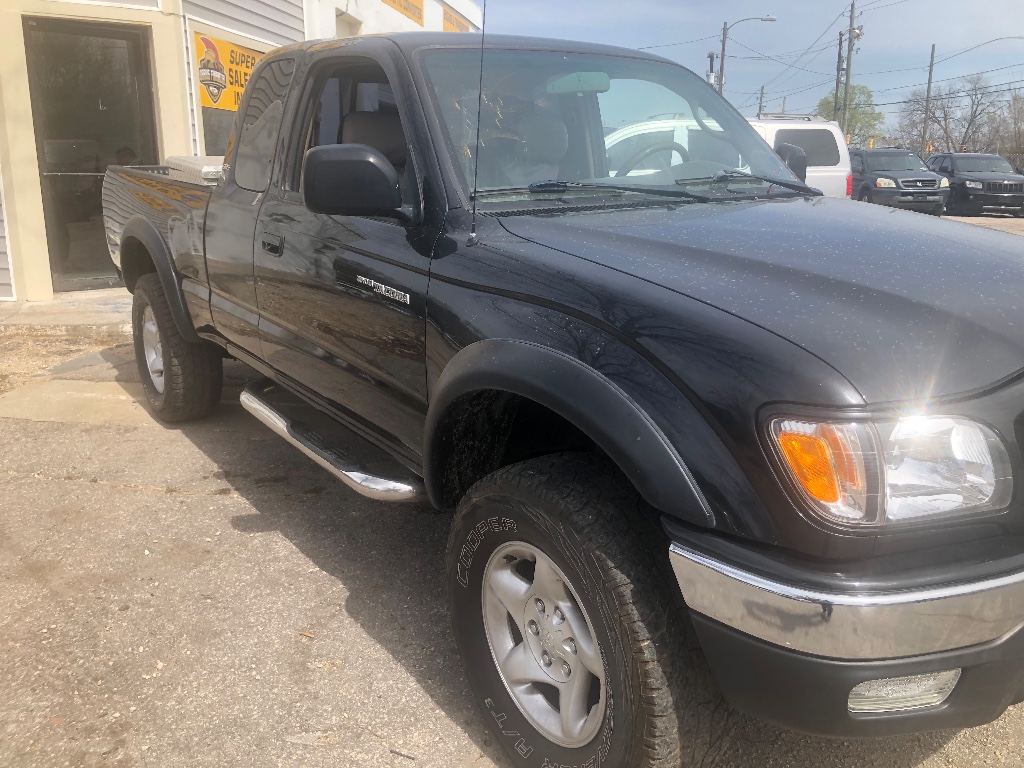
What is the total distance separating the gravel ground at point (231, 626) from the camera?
239cm

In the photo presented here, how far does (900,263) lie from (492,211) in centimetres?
108

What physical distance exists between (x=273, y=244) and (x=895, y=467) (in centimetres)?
243

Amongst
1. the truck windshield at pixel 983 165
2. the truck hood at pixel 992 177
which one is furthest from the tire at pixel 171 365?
the truck windshield at pixel 983 165

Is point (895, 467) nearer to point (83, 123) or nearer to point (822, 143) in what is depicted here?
point (83, 123)

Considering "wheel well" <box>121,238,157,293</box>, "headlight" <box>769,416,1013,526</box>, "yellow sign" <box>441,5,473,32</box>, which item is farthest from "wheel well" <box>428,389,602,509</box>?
"yellow sign" <box>441,5,473,32</box>

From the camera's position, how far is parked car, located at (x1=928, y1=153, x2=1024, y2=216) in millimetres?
22969

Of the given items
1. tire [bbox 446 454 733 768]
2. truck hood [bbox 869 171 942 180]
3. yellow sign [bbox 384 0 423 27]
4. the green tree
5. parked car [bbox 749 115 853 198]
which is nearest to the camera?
tire [bbox 446 454 733 768]

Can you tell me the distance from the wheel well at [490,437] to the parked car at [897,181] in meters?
19.3

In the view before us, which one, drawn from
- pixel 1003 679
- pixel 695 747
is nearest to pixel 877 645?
pixel 1003 679

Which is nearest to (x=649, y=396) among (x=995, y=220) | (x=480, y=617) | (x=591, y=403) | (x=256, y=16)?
(x=591, y=403)

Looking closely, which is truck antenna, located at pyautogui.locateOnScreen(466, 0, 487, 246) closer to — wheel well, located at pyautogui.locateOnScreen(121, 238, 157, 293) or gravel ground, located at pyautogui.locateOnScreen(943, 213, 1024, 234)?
wheel well, located at pyautogui.locateOnScreen(121, 238, 157, 293)

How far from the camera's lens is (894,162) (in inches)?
830

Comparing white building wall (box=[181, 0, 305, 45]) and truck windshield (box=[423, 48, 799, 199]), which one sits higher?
white building wall (box=[181, 0, 305, 45])

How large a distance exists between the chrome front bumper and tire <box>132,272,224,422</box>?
11.9 ft
